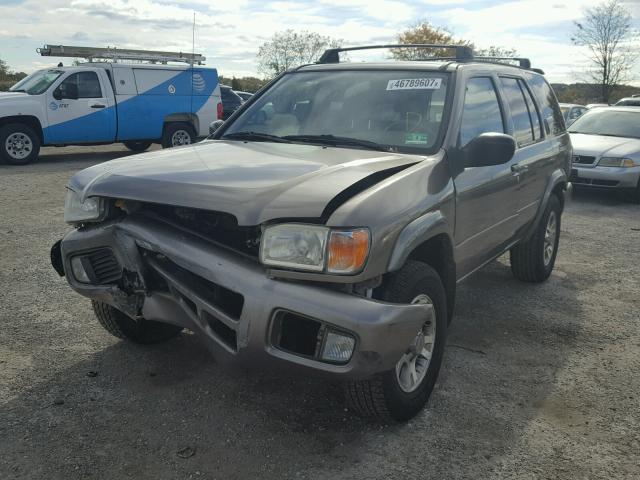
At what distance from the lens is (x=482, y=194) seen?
3.75 metres

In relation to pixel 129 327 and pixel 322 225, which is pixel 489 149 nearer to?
pixel 322 225

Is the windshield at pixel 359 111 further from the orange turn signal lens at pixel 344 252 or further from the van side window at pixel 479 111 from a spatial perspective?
the orange turn signal lens at pixel 344 252

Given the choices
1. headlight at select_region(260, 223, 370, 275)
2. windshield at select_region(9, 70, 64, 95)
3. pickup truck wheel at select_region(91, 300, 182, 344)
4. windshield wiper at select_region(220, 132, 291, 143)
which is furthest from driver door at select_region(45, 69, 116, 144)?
headlight at select_region(260, 223, 370, 275)

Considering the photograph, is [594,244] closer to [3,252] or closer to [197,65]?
[3,252]

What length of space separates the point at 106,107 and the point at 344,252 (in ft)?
37.5

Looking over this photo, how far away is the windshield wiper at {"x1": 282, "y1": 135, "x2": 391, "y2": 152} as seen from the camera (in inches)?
138

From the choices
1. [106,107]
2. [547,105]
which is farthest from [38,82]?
[547,105]

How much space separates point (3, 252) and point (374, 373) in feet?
15.4

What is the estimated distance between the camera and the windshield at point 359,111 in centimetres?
356

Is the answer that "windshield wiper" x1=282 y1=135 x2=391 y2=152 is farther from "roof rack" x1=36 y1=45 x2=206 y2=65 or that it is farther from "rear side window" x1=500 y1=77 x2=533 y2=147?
"roof rack" x1=36 y1=45 x2=206 y2=65

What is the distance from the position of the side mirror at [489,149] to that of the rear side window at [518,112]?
1176 millimetres

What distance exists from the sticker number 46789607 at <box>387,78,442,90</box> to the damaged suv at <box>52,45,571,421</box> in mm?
13

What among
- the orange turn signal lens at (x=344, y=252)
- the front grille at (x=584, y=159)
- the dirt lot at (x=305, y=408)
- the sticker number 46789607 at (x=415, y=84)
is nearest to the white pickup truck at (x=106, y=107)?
the front grille at (x=584, y=159)

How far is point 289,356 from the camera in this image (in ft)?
8.43
